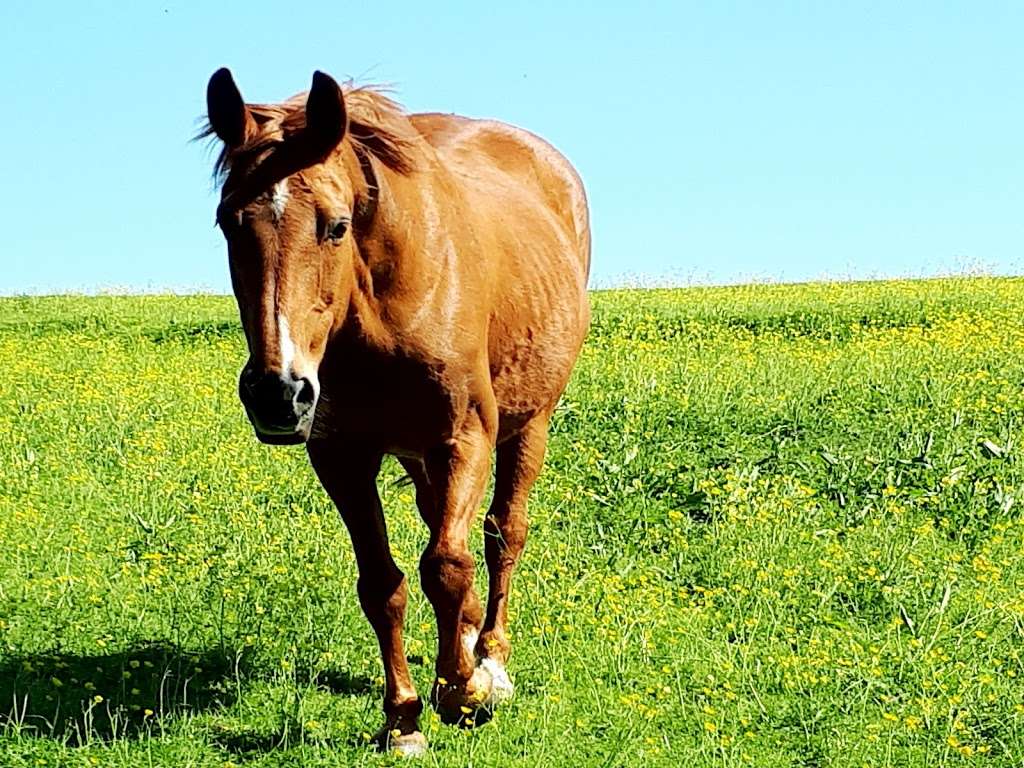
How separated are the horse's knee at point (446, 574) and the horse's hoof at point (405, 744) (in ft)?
2.01

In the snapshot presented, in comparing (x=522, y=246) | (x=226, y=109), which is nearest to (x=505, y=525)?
(x=522, y=246)

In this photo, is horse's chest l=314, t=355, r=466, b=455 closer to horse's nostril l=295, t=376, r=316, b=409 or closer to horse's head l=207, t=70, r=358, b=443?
horse's head l=207, t=70, r=358, b=443

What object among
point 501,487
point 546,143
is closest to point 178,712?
point 501,487

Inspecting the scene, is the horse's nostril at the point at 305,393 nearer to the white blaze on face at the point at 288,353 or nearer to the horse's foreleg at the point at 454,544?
the white blaze on face at the point at 288,353

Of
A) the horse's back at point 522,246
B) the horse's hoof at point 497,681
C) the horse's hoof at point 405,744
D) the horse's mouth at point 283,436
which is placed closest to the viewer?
the horse's mouth at point 283,436

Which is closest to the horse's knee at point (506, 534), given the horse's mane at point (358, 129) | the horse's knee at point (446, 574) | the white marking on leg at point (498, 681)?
the white marking on leg at point (498, 681)

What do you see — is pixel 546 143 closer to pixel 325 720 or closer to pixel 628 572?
pixel 628 572

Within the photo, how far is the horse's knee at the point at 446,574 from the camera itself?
214 inches

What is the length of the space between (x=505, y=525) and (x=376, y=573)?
1.16 m

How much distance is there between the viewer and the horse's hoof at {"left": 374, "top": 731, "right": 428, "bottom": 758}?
5605 millimetres

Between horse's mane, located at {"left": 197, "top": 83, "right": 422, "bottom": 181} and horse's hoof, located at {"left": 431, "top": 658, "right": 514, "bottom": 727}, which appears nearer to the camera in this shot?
horse's mane, located at {"left": 197, "top": 83, "right": 422, "bottom": 181}

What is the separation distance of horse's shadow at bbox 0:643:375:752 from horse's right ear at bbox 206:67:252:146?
2.58 m

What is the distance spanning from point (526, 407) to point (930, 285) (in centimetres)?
2112

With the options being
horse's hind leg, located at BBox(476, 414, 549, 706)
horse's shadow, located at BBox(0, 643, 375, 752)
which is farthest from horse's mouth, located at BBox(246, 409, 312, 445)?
horse's hind leg, located at BBox(476, 414, 549, 706)
